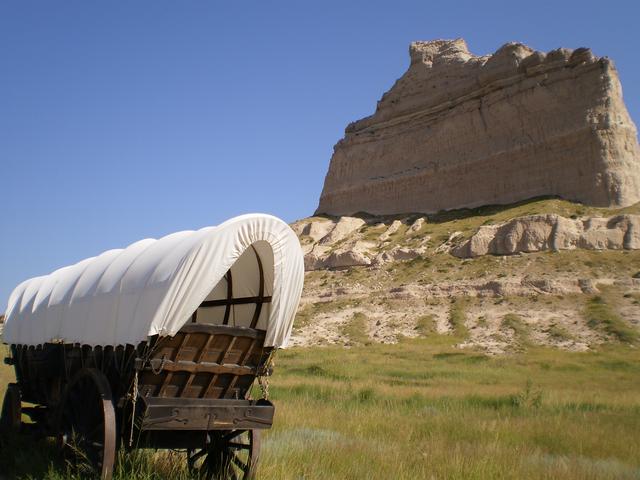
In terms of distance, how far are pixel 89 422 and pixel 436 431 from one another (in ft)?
18.7

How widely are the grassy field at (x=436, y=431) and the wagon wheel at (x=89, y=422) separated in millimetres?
222

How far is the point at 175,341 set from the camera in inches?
230

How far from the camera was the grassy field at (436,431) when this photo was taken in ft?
22.4

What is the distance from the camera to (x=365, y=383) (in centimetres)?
1802

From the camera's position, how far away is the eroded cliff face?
167 feet

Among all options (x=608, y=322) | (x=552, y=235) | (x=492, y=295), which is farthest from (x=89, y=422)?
(x=552, y=235)

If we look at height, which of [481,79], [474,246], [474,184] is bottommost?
[474,246]

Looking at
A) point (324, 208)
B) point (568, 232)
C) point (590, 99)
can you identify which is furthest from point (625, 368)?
point (324, 208)

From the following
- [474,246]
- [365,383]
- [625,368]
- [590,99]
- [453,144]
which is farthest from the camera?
[453,144]

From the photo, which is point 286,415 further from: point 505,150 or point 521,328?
point 505,150

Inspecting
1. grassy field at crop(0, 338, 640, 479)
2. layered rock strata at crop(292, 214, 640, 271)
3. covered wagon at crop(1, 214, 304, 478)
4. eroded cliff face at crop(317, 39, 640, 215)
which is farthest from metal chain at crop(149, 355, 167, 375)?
eroded cliff face at crop(317, 39, 640, 215)

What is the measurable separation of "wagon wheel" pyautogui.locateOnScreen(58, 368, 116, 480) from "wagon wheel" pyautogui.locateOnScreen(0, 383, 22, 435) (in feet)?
7.93

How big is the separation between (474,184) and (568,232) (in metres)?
17.8

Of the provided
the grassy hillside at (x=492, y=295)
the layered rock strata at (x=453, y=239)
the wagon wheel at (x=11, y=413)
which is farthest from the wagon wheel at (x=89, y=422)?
the layered rock strata at (x=453, y=239)
